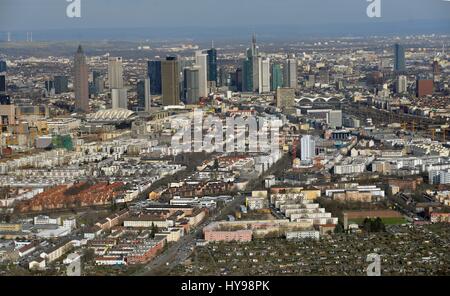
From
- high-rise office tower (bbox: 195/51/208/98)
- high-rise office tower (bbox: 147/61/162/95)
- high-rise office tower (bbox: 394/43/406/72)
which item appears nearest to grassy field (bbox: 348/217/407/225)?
high-rise office tower (bbox: 195/51/208/98)

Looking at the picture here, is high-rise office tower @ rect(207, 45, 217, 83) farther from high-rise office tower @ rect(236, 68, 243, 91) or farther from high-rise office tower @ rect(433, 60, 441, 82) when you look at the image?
high-rise office tower @ rect(433, 60, 441, 82)

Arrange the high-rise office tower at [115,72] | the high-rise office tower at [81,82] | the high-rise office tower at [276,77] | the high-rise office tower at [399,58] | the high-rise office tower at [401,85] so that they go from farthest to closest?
1. the high-rise office tower at [399,58]
2. the high-rise office tower at [276,77]
3. the high-rise office tower at [401,85]
4. the high-rise office tower at [115,72]
5. the high-rise office tower at [81,82]

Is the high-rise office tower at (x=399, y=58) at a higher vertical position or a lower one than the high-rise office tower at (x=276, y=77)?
higher

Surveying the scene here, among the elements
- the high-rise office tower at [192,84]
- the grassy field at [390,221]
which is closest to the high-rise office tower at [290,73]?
the high-rise office tower at [192,84]

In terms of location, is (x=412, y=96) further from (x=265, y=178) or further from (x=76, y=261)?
(x=76, y=261)

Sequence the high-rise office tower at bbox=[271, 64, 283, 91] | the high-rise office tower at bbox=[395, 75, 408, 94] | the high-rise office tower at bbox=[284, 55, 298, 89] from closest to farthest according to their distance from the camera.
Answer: the high-rise office tower at bbox=[395, 75, 408, 94] < the high-rise office tower at bbox=[271, 64, 283, 91] < the high-rise office tower at bbox=[284, 55, 298, 89]

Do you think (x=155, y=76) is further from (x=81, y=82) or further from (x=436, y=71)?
(x=436, y=71)

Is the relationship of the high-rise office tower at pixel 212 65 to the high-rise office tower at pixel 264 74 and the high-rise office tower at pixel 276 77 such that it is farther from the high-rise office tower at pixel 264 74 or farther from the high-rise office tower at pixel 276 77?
the high-rise office tower at pixel 276 77
